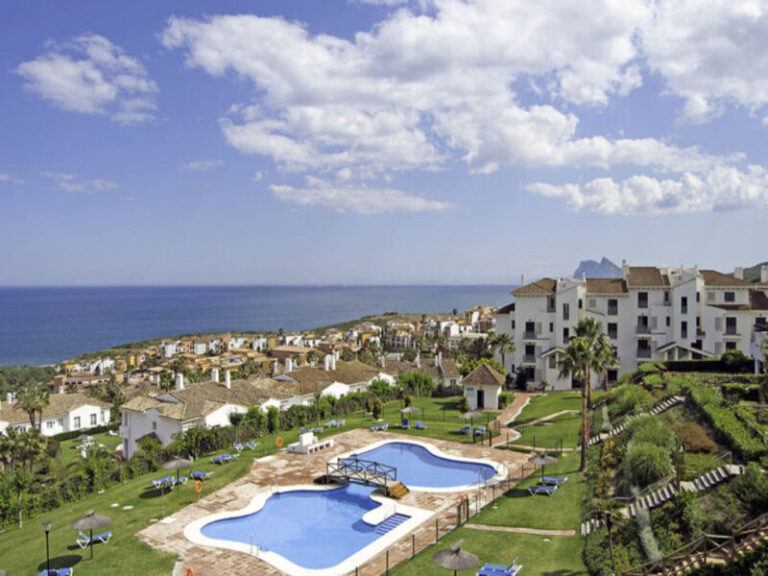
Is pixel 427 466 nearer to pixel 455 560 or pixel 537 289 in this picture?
pixel 455 560

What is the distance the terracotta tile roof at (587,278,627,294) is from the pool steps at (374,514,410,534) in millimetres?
39748

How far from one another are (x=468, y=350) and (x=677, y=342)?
150 feet

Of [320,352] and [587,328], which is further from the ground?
[587,328]

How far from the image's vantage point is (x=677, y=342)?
5228 centimetres

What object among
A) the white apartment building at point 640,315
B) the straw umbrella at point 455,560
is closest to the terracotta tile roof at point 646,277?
the white apartment building at point 640,315

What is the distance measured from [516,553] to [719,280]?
151 feet

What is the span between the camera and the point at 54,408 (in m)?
57.4

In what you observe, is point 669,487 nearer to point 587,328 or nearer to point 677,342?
point 587,328

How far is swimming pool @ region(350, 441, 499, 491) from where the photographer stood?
2711cm

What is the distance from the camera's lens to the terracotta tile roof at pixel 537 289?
5553 centimetres

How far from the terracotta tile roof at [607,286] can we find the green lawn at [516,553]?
133ft

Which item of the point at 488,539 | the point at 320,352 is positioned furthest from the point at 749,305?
the point at 320,352

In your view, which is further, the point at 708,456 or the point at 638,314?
the point at 638,314

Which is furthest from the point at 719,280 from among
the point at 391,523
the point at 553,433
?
the point at 391,523
